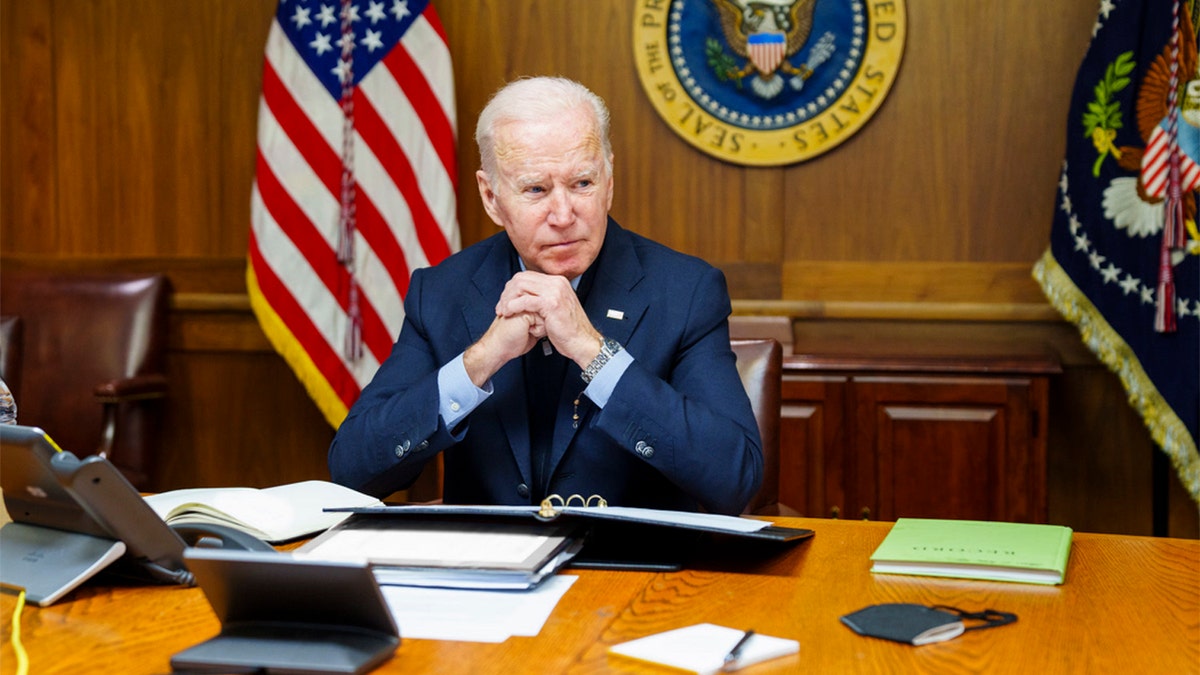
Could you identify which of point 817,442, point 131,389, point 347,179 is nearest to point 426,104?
point 347,179

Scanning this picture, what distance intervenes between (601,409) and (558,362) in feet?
0.92

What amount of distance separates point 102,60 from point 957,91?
3.00 metres

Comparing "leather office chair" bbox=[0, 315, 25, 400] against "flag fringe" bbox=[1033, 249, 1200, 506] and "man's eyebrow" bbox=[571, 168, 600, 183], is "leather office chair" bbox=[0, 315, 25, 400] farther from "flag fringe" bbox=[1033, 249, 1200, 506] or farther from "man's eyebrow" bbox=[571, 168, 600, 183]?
"flag fringe" bbox=[1033, 249, 1200, 506]

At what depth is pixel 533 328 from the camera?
1875mm

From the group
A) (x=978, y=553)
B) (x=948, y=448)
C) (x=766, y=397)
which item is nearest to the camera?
(x=978, y=553)

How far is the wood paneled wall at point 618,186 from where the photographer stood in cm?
381

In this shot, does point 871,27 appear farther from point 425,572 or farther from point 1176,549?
point 425,572

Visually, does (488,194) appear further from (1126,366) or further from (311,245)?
(1126,366)

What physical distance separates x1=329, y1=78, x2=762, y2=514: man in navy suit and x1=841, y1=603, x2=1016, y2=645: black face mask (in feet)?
2.00

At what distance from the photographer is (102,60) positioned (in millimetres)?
4359

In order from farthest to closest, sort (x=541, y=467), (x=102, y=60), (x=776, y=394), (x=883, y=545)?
(x=102, y=60) < (x=776, y=394) < (x=541, y=467) < (x=883, y=545)

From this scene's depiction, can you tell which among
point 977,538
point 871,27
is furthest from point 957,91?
point 977,538

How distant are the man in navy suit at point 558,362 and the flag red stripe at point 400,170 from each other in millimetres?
1679

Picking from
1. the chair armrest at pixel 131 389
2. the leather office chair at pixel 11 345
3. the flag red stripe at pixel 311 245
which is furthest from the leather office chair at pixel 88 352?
the flag red stripe at pixel 311 245
